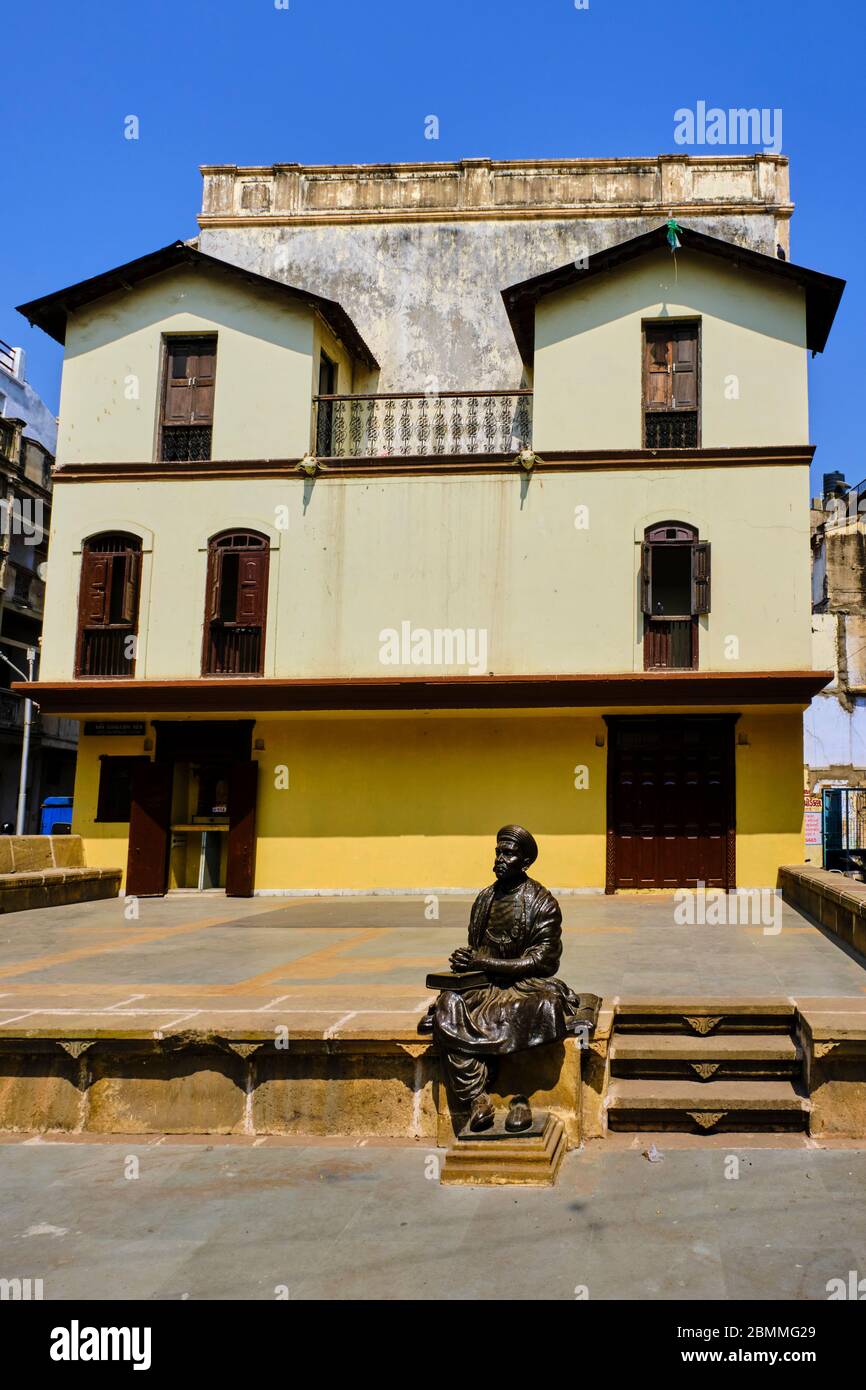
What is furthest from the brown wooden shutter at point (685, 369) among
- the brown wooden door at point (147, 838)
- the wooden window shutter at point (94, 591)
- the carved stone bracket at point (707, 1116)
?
the carved stone bracket at point (707, 1116)

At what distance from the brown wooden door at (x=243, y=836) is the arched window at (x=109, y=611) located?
267 centimetres

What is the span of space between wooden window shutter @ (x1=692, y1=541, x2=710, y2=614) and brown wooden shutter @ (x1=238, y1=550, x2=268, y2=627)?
7.05 m

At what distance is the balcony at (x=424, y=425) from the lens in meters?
19.2

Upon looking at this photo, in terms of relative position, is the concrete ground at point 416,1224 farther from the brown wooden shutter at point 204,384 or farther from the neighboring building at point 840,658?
the neighboring building at point 840,658

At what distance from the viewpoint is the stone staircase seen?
661 centimetres

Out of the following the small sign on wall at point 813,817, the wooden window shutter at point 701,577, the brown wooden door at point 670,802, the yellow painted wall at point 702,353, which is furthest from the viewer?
the small sign on wall at point 813,817

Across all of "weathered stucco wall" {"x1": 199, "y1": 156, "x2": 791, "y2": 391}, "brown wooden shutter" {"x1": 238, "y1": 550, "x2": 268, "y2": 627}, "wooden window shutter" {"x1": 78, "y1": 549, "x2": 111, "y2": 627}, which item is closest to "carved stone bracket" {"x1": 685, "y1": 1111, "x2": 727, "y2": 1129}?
"brown wooden shutter" {"x1": 238, "y1": 550, "x2": 268, "y2": 627}

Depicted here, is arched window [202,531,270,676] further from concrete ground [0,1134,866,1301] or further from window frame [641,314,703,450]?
concrete ground [0,1134,866,1301]

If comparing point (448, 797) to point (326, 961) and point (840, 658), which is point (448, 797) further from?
point (840, 658)

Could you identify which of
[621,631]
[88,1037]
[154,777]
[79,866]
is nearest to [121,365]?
[154,777]

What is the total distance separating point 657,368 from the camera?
18.3 metres

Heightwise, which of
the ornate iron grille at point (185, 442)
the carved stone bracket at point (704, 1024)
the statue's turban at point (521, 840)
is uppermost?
the ornate iron grille at point (185, 442)
